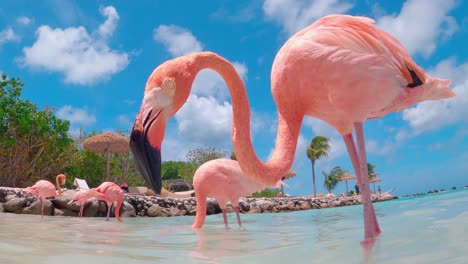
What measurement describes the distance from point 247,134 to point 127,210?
1003cm

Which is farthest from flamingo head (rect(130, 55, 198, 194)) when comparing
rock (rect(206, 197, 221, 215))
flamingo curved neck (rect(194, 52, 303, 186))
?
rock (rect(206, 197, 221, 215))

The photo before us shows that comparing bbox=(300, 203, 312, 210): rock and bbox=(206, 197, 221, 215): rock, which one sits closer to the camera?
bbox=(206, 197, 221, 215): rock

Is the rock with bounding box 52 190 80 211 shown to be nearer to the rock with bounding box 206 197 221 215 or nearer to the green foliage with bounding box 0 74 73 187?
the rock with bounding box 206 197 221 215

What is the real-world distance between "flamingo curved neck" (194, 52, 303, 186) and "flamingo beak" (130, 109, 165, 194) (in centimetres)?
71

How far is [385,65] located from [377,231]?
1.34 meters

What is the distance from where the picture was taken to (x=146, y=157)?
234cm

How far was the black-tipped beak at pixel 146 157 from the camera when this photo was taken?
7.69 feet

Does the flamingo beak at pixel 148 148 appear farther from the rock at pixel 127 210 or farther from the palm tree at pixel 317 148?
the palm tree at pixel 317 148

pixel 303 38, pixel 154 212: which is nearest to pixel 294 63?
pixel 303 38

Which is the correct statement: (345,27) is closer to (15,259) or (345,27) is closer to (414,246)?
(414,246)

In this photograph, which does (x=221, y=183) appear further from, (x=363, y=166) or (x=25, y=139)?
(x=25, y=139)

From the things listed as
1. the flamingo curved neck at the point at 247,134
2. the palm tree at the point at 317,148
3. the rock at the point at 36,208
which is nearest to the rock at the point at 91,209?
the rock at the point at 36,208

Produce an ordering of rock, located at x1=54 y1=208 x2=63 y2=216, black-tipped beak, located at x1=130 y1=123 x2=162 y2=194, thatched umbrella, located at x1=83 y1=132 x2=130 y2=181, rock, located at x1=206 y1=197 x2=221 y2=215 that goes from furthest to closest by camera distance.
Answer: thatched umbrella, located at x1=83 y1=132 x2=130 y2=181 < rock, located at x1=206 y1=197 x2=221 y2=215 < rock, located at x1=54 y1=208 x2=63 y2=216 < black-tipped beak, located at x1=130 y1=123 x2=162 y2=194

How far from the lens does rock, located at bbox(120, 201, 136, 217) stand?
11961 mm
